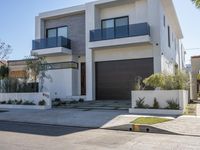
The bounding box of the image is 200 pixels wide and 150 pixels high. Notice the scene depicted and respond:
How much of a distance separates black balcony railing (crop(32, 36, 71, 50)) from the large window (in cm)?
371

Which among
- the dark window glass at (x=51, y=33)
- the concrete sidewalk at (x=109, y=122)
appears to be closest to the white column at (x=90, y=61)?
the dark window glass at (x=51, y=33)

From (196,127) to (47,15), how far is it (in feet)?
63.4

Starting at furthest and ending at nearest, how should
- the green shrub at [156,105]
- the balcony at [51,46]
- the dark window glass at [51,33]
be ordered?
the dark window glass at [51,33]
the balcony at [51,46]
the green shrub at [156,105]

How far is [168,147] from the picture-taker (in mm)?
7777

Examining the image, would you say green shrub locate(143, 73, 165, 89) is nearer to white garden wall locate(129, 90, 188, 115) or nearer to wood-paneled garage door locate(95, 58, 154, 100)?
white garden wall locate(129, 90, 188, 115)

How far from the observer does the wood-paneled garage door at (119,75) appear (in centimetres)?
2148

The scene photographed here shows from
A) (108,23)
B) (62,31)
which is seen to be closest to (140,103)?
(108,23)

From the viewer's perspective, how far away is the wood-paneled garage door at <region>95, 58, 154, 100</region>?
21.5 m

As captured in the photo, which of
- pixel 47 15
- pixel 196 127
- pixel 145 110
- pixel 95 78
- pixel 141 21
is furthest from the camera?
pixel 47 15

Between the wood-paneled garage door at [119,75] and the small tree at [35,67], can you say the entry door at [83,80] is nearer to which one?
the wood-paneled garage door at [119,75]

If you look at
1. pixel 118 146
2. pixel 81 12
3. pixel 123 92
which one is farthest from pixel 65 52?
pixel 118 146

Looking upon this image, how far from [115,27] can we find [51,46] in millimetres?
6476

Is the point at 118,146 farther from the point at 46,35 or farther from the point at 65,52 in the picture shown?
the point at 46,35

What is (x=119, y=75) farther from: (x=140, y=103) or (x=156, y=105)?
(x=156, y=105)
